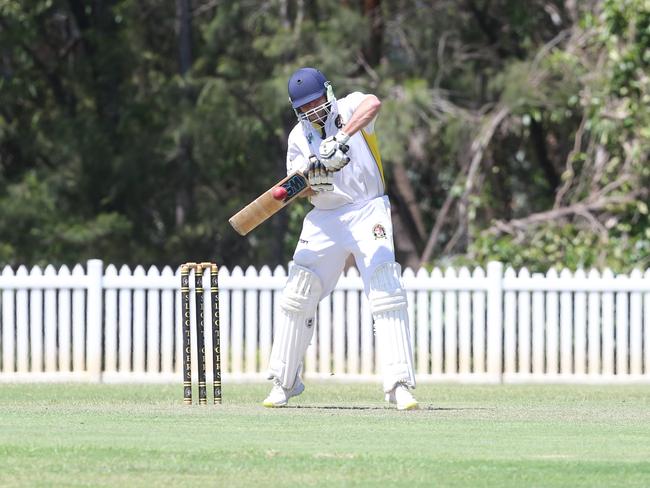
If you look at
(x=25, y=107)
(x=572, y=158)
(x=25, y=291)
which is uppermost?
(x=25, y=107)

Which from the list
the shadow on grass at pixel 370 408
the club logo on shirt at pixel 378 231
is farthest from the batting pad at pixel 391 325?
the shadow on grass at pixel 370 408

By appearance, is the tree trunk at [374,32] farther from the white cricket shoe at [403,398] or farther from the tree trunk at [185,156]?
the white cricket shoe at [403,398]

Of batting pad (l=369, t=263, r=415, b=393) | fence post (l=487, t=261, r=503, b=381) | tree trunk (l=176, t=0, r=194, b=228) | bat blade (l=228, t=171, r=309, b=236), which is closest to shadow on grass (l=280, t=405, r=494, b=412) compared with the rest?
batting pad (l=369, t=263, r=415, b=393)

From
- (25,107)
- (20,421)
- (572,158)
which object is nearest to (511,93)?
(572,158)

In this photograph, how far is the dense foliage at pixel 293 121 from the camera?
17.8 m

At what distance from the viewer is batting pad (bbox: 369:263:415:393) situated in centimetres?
957

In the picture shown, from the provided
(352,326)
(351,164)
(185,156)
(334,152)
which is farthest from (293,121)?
(334,152)

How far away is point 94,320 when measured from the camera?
14641 millimetres

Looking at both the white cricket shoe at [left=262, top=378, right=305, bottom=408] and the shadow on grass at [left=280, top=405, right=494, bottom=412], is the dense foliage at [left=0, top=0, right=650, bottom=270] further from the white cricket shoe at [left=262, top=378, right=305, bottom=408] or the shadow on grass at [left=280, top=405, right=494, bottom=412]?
the white cricket shoe at [left=262, top=378, right=305, bottom=408]

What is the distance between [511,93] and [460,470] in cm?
1216

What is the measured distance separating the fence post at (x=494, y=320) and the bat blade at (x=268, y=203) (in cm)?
502

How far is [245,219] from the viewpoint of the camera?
31.9ft

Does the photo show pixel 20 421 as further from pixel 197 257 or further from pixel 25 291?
pixel 197 257

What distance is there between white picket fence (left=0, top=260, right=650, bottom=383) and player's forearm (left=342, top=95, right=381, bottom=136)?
16.7 ft
